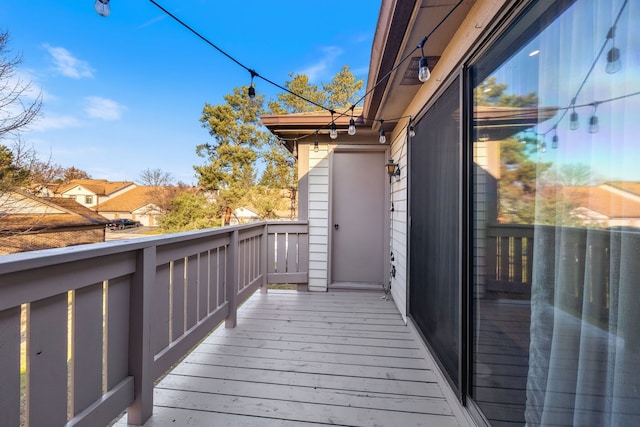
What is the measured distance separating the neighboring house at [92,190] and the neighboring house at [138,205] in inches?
12.1

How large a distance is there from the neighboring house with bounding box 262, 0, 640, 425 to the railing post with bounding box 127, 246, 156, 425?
63.8 inches

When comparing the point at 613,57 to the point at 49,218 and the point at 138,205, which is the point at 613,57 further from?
the point at 138,205

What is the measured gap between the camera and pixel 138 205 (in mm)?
17750

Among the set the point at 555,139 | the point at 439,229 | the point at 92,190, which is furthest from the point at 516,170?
the point at 92,190

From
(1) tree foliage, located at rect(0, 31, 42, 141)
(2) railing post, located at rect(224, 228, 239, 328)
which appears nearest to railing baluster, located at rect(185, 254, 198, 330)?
(2) railing post, located at rect(224, 228, 239, 328)

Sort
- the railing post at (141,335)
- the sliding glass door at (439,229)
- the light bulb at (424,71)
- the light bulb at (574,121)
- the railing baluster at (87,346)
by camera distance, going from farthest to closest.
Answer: the sliding glass door at (439,229)
the light bulb at (424,71)
the railing post at (141,335)
the railing baluster at (87,346)
the light bulb at (574,121)

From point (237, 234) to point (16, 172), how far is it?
7.78 m

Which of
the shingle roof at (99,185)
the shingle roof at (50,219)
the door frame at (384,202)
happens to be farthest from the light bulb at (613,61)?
the shingle roof at (99,185)

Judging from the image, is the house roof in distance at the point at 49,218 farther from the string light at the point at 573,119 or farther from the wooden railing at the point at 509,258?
the string light at the point at 573,119

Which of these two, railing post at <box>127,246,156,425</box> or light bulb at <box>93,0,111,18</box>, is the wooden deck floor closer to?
railing post at <box>127,246,156,425</box>

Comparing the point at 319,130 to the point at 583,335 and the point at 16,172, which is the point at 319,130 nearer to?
the point at 583,335

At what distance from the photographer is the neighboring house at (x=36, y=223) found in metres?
6.87

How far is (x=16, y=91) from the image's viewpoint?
700 cm

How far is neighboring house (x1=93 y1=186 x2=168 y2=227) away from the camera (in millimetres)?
16672
